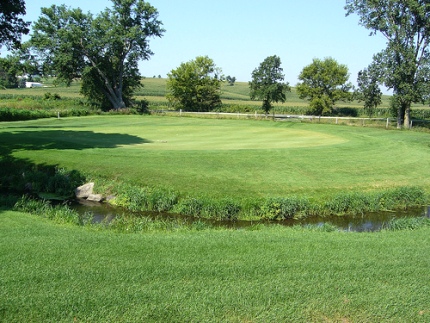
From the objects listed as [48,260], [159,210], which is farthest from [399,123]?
[48,260]

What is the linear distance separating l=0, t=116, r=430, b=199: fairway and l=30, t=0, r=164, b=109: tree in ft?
116

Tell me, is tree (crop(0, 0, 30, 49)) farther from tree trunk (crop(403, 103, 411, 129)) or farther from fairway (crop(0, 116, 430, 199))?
tree trunk (crop(403, 103, 411, 129))

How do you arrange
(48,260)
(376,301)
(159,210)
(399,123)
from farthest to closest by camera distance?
(399,123) → (159,210) → (48,260) → (376,301)

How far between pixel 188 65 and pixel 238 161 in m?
57.3

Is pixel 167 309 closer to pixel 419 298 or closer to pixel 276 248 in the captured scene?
pixel 276 248

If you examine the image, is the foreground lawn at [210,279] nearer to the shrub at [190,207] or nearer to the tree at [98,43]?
the shrub at [190,207]

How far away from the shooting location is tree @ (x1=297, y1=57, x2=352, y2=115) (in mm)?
65750

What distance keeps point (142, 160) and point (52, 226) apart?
10.2 meters

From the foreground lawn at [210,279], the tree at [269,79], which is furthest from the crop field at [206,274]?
the tree at [269,79]

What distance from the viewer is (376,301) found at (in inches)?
251

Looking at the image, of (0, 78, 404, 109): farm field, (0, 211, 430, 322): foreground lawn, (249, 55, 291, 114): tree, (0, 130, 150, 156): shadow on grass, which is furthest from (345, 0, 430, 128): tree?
(0, 78, 404, 109): farm field

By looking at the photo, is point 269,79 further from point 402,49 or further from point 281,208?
point 281,208

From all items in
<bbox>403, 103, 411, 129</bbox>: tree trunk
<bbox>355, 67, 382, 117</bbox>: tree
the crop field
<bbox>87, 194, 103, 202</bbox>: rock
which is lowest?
<bbox>87, 194, 103, 202</bbox>: rock


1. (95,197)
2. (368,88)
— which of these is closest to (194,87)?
(368,88)
